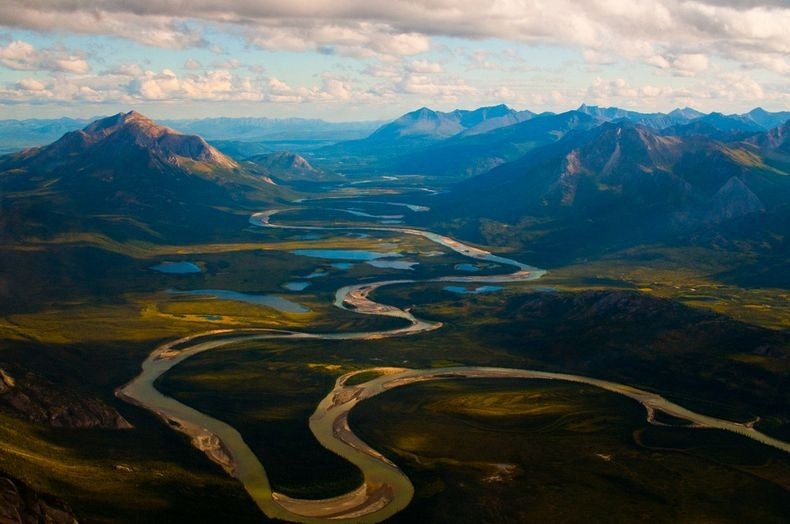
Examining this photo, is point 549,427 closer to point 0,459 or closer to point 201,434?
point 201,434

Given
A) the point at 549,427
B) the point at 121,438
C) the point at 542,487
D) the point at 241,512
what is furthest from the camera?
the point at 549,427

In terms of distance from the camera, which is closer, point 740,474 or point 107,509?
point 107,509

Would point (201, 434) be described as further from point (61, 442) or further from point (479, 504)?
point (479, 504)

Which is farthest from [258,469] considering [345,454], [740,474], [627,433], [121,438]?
[740,474]

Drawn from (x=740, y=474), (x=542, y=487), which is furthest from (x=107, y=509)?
(x=740, y=474)

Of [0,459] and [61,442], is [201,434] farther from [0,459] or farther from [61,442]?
[0,459]

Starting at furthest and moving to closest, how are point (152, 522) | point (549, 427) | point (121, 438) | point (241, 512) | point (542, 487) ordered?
point (549, 427) < point (121, 438) < point (542, 487) < point (241, 512) < point (152, 522)

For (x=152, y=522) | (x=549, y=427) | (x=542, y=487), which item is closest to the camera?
(x=152, y=522)

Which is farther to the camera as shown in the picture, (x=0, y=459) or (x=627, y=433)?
(x=627, y=433)

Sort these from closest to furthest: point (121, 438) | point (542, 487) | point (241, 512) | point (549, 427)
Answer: point (241, 512) → point (542, 487) → point (121, 438) → point (549, 427)
